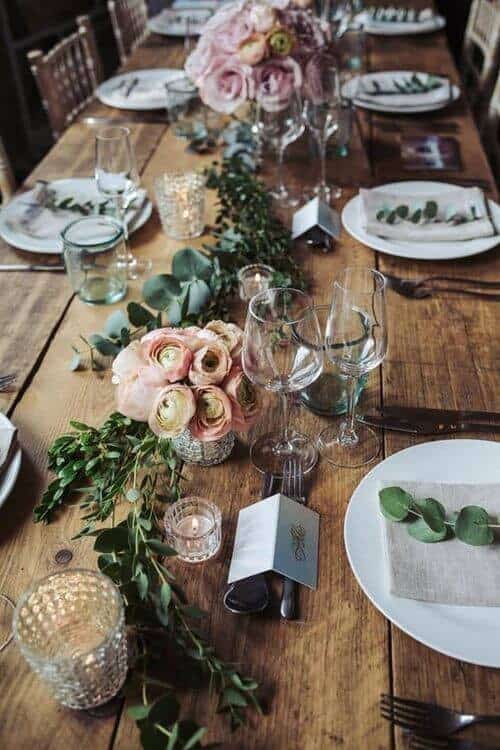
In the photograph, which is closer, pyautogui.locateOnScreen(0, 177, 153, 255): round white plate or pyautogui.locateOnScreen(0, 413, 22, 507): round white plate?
pyautogui.locateOnScreen(0, 413, 22, 507): round white plate

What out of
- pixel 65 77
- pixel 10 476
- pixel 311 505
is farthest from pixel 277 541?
pixel 65 77

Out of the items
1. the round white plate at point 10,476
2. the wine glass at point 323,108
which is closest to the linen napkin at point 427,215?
the wine glass at point 323,108

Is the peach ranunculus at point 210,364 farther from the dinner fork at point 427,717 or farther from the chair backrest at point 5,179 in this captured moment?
the chair backrest at point 5,179

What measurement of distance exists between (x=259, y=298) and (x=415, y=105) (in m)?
1.23

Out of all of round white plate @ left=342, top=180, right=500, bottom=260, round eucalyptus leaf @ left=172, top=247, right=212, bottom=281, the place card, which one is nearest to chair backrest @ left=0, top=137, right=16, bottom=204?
round eucalyptus leaf @ left=172, top=247, right=212, bottom=281

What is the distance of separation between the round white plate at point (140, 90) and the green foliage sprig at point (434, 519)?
147cm

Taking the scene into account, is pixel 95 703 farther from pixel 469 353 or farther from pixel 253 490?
pixel 469 353

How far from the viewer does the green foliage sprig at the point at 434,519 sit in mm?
778

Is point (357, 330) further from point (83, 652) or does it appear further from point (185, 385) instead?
point (83, 652)

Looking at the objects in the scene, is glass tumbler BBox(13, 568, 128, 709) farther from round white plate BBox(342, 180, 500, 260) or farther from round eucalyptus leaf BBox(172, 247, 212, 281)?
round white plate BBox(342, 180, 500, 260)

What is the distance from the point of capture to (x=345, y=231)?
1.40 m

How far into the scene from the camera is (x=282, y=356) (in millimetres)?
826

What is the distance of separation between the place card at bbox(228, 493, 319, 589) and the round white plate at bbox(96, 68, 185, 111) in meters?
1.44

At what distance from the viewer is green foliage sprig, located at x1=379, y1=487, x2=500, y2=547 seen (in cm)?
78
